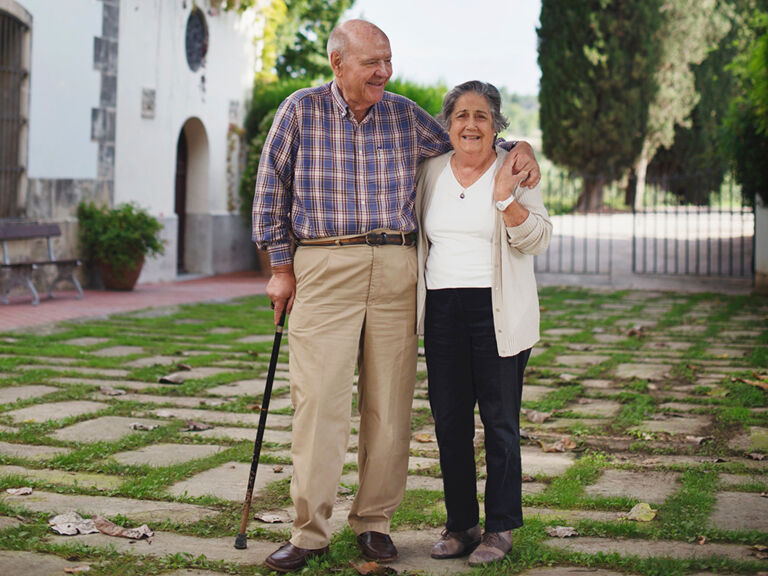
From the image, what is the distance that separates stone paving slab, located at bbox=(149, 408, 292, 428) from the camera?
516 cm

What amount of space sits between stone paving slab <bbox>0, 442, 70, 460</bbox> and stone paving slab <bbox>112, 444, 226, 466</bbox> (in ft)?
0.90

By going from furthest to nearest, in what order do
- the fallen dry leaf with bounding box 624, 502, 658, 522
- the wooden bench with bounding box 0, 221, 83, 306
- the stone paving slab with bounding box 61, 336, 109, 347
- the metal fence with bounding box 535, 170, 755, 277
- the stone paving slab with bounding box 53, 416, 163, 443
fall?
the metal fence with bounding box 535, 170, 755, 277 → the wooden bench with bounding box 0, 221, 83, 306 → the stone paving slab with bounding box 61, 336, 109, 347 → the stone paving slab with bounding box 53, 416, 163, 443 → the fallen dry leaf with bounding box 624, 502, 658, 522

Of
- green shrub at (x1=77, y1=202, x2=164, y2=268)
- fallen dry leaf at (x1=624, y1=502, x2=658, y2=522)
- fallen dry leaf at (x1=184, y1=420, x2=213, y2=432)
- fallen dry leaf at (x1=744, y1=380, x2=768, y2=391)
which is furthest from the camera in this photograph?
green shrub at (x1=77, y1=202, x2=164, y2=268)

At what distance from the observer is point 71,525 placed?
3.38 meters

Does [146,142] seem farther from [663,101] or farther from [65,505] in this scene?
[663,101]

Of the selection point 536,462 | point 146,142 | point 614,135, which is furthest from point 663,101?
point 536,462

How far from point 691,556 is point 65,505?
220 centimetres

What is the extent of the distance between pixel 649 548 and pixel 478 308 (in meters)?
0.94

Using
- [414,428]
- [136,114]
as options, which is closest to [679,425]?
[414,428]

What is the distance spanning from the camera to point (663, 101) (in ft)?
88.4

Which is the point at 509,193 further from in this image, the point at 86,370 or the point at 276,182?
the point at 86,370

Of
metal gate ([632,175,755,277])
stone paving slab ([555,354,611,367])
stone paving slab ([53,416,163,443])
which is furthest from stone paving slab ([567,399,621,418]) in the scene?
metal gate ([632,175,755,277])

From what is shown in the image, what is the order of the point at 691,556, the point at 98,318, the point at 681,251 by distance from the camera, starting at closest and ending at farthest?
the point at 691,556, the point at 98,318, the point at 681,251

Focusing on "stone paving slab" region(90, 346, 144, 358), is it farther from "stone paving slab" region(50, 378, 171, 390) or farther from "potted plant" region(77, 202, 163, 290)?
"potted plant" region(77, 202, 163, 290)
